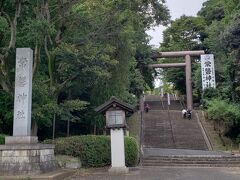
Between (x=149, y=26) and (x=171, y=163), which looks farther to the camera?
(x=149, y=26)

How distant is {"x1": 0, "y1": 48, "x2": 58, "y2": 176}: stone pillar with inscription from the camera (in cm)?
1225

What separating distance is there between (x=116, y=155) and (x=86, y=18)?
6.86 metres

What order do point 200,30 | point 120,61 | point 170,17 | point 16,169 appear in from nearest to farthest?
1. point 16,169
2. point 120,61
3. point 170,17
4. point 200,30

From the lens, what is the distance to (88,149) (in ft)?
54.6

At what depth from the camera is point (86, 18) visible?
58.6 ft

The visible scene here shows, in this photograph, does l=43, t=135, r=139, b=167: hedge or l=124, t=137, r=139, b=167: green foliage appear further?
l=124, t=137, r=139, b=167: green foliage

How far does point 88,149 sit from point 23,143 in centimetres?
461

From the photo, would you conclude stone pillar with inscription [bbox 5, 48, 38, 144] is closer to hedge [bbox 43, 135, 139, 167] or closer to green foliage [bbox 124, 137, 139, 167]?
hedge [bbox 43, 135, 139, 167]

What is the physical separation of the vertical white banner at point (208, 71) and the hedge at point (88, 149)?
21073mm

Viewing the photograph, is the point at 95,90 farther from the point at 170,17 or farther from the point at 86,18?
the point at 170,17

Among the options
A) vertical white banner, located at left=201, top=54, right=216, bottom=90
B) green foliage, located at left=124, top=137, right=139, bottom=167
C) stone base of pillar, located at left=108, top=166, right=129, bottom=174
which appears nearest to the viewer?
stone base of pillar, located at left=108, top=166, right=129, bottom=174

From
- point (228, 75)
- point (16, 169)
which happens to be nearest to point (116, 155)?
point (16, 169)

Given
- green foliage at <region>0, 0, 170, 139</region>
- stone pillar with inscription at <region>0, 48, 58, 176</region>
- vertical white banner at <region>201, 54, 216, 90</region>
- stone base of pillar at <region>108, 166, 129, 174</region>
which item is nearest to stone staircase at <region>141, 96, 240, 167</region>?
vertical white banner at <region>201, 54, 216, 90</region>

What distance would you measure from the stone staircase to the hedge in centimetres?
279
